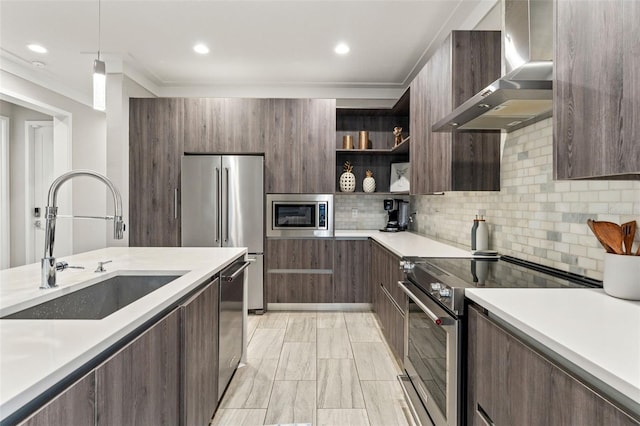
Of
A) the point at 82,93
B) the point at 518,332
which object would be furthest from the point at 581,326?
the point at 82,93

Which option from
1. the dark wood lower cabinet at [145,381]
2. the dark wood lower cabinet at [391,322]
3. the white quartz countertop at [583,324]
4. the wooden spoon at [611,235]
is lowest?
the dark wood lower cabinet at [391,322]

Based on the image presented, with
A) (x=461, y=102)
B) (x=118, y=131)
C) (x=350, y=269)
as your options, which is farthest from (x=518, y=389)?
(x=118, y=131)

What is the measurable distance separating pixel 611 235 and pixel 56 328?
1.76 meters

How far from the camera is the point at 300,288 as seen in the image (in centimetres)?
419

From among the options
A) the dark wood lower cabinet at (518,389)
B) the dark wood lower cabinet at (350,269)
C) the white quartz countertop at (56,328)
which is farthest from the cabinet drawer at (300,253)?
the dark wood lower cabinet at (518,389)

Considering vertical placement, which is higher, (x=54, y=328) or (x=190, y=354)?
(x=54, y=328)

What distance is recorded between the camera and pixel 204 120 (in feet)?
13.8

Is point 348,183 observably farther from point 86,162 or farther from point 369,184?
point 86,162

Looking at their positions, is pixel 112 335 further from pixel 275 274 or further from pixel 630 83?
pixel 275 274

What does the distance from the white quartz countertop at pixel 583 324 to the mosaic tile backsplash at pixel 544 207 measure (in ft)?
1.29

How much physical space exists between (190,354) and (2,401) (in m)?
1.01

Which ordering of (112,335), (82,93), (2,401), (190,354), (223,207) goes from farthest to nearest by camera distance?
1. (82,93)
2. (223,207)
3. (190,354)
4. (112,335)
5. (2,401)

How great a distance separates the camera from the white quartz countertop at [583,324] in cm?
73

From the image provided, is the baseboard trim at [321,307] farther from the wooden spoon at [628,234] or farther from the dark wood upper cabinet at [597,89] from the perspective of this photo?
the dark wood upper cabinet at [597,89]
